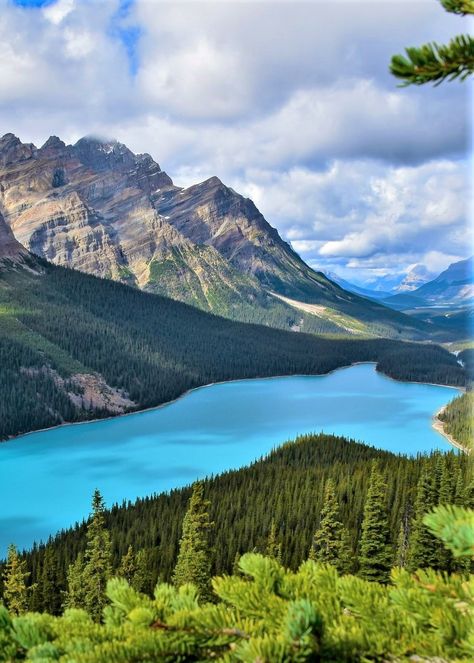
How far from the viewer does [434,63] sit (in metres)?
2.80

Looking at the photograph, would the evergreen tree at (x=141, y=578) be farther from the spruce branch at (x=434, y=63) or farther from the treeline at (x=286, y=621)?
the spruce branch at (x=434, y=63)

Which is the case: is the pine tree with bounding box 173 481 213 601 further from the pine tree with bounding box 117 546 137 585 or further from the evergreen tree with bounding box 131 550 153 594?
the pine tree with bounding box 117 546 137 585

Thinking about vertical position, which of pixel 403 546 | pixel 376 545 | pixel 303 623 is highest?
pixel 303 623

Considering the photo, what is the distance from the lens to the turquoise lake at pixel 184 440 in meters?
75.1

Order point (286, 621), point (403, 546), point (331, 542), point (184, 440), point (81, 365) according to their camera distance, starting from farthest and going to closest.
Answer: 1. point (81, 365)
2. point (184, 440)
3. point (403, 546)
4. point (331, 542)
5. point (286, 621)

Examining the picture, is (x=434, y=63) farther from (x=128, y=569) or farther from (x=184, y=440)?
(x=184, y=440)

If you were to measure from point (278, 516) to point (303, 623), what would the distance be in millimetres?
56532

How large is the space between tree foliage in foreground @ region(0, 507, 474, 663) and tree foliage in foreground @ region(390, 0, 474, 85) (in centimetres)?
210

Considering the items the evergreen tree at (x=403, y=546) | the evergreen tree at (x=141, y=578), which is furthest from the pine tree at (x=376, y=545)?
the evergreen tree at (x=141, y=578)

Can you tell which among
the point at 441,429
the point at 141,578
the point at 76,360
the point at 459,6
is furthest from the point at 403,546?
the point at 76,360

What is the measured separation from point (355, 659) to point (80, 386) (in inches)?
5527

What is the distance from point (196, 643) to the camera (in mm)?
3098

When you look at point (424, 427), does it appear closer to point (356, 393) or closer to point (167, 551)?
point (356, 393)

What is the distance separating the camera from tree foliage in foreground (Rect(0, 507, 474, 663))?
2.78 metres
